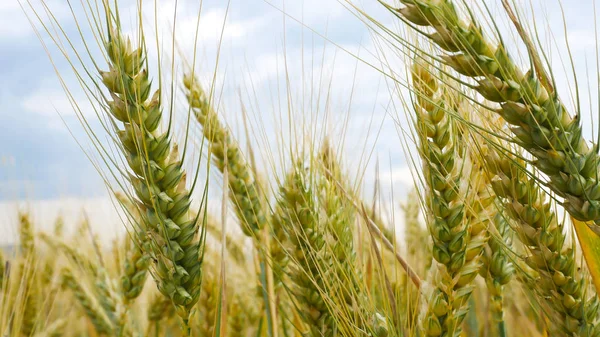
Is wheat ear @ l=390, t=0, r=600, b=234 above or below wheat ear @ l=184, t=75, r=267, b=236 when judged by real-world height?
above

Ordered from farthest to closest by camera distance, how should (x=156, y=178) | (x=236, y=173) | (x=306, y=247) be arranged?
(x=236, y=173) < (x=306, y=247) < (x=156, y=178)

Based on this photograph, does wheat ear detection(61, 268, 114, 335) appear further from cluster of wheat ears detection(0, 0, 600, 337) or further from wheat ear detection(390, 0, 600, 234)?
wheat ear detection(390, 0, 600, 234)

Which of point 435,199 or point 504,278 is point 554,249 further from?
point 504,278

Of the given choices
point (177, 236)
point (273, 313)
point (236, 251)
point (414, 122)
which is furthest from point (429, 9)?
point (236, 251)

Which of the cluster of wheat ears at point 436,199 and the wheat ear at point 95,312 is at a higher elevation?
the cluster of wheat ears at point 436,199

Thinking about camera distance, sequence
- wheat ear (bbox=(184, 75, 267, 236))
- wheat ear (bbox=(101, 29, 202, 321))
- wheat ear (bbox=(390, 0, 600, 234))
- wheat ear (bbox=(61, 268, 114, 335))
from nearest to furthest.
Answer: wheat ear (bbox=(390, 0, 600, 234)) → wheat ear (bbox=(101, 29, 202, 321)) → wheat ear (bbox=(184, 75, 267, 236)) → wheat ear (bbox=(61, 268, 114, 335))

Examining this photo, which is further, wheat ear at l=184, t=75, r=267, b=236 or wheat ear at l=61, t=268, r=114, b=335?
wheat ear at l=61, t=268, r=114, b=335

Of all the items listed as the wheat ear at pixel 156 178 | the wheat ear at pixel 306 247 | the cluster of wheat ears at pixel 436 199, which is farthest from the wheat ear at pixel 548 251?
the wheat ear at pixel 156 178

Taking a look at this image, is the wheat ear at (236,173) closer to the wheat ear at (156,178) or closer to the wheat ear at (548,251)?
the wheat ear at (156,178)

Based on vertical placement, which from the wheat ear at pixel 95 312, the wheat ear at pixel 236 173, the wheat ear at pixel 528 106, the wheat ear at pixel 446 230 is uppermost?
the wheat ear at pixel 528 106

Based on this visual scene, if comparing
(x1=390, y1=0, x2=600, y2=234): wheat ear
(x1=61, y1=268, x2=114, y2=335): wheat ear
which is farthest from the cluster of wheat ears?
(x1=61, y1=268, x2=114, y2=335): wheat ear

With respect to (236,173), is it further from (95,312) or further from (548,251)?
(548,251)

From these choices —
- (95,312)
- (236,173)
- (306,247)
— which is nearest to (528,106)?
(306,247)

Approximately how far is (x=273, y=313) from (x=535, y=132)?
0.94m
